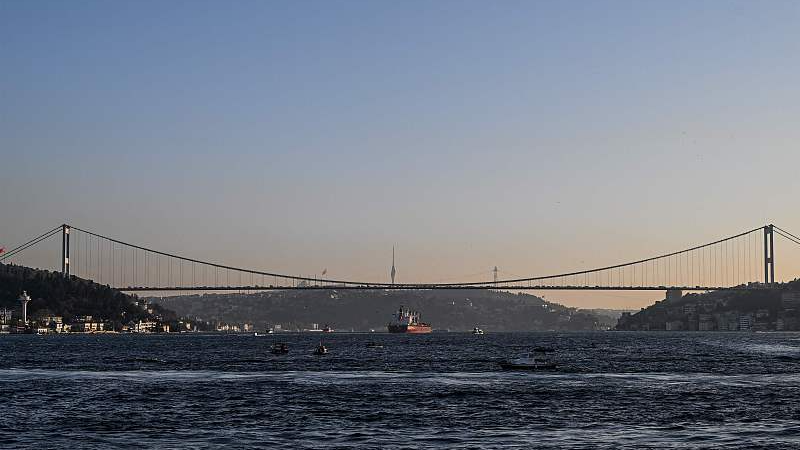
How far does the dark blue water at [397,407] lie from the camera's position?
48.4m

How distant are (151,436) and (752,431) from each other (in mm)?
26084

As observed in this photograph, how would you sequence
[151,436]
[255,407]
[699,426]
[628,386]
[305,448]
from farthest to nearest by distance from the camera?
1. [628,386]
2. [255,407]
3. [699,426]
4. [151,436]
5. [305,448]

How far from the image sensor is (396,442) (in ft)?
156

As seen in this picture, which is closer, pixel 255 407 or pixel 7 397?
pixel 255 407

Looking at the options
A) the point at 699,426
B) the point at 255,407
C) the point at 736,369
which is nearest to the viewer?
the point at 699,426

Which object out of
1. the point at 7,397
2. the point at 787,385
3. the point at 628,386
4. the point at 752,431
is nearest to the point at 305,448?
the point at 752,431

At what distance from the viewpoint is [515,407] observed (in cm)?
6156

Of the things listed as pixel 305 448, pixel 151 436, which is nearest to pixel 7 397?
pixel 151 436

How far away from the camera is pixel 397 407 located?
6169 cm

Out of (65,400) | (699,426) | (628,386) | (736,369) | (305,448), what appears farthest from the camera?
(736,369)

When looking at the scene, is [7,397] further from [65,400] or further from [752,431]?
[752,431]

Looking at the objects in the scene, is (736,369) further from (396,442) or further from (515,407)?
(396,442)

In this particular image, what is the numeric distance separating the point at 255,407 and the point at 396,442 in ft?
51.2

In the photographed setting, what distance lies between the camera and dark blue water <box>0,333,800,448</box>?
48.4m
